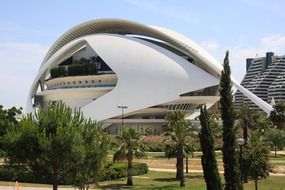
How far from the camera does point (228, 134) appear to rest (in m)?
21.5

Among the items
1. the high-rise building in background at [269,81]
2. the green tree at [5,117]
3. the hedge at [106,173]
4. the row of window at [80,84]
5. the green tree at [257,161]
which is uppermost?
the high-rise building in background at [269,81]

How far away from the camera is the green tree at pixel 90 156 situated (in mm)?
21359

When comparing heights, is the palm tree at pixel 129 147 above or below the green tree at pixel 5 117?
below

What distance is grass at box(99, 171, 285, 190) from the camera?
30.3 meters

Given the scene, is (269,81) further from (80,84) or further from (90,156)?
(90,156)

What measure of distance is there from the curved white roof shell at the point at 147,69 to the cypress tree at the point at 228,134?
176 ft

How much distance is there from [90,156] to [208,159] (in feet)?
18.8

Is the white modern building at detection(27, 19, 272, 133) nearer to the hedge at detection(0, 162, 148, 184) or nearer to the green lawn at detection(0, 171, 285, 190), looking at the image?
the hedge at detection(0, 162, 148, 184)

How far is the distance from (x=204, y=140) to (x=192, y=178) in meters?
12.6

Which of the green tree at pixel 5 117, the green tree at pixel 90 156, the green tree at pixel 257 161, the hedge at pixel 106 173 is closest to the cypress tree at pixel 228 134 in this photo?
the green tree at pixel 90 156

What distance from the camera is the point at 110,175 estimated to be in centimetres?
3459

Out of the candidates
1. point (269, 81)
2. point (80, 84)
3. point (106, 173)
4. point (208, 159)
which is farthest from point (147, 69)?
point (269, 81)

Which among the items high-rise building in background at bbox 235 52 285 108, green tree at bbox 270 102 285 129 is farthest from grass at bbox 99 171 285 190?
high-rise building in background at bbox 235 52 285 108

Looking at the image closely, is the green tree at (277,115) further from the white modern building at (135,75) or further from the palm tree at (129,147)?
the palm tree at (129,147)
